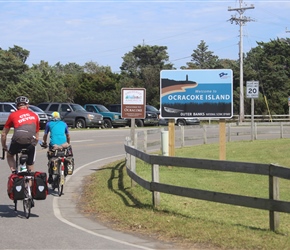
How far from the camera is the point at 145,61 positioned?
8962 centimetres

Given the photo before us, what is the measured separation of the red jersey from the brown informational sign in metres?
7.05

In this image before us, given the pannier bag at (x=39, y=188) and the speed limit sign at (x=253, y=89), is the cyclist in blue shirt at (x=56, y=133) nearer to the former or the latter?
the pannier bag at (x=39, y=188)

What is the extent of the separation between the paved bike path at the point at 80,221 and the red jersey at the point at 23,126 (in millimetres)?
1567

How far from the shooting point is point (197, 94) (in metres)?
19.6

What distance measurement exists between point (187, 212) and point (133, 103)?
682cm

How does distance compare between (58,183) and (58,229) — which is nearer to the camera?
(58,229)

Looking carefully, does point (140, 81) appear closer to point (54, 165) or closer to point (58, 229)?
point (54, 165)

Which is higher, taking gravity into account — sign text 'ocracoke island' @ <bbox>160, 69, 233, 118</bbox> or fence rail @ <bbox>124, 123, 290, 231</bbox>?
sign text 'ocracoke island' @ <bbox>160, 69, 233, 118</bbox>

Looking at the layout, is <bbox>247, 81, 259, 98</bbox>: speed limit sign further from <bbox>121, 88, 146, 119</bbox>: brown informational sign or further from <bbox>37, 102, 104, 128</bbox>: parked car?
<bbox>37, 102, 104, 128</bbox>: parked car

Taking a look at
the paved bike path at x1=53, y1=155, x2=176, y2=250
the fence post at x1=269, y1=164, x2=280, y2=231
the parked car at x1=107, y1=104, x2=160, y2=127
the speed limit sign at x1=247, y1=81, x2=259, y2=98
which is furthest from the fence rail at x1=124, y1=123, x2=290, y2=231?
the parked car at x1=107, y1=104, x2=160, y2=127

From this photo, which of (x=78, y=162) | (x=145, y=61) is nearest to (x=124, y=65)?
(x=145, y=61)

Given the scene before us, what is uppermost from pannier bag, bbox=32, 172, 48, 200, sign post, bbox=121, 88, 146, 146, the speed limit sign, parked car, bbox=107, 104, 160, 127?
the speed limit sign

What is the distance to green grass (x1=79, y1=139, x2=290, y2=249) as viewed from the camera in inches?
333

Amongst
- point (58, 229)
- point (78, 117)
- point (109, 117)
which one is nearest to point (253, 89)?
point (78, 117)
